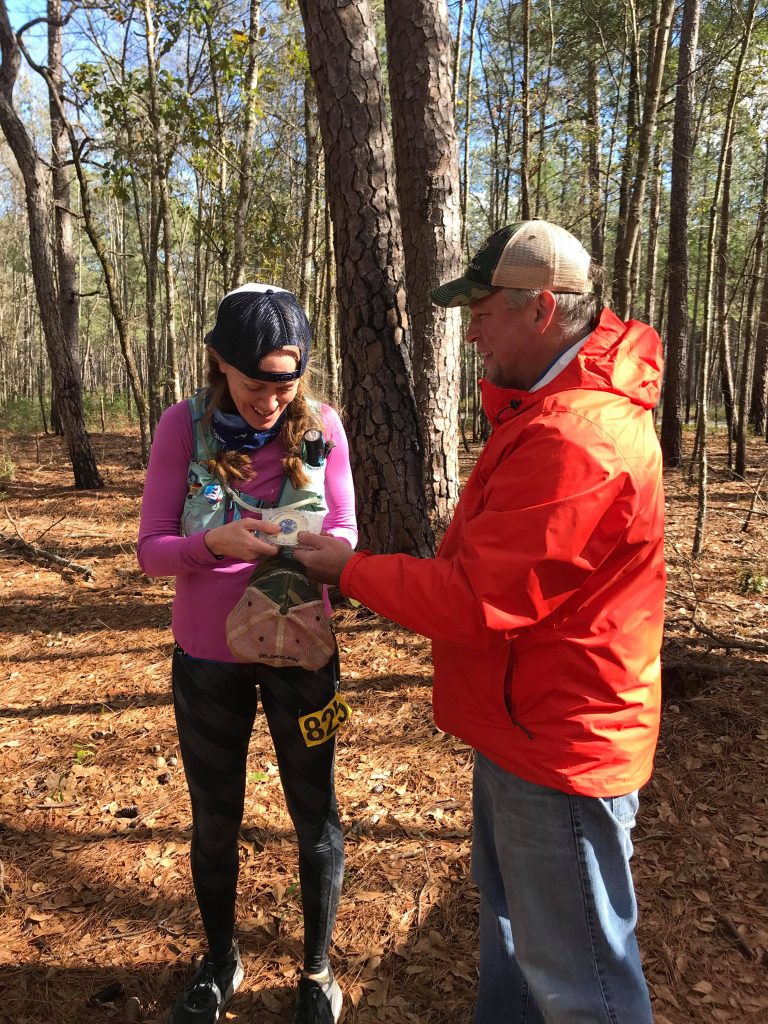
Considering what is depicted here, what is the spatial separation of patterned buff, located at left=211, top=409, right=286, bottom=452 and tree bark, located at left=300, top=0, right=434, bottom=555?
2221 millimetres

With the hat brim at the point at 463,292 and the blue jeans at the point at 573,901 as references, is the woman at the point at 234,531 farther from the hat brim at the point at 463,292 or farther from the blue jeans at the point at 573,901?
the blue jeans at the point at 573,901

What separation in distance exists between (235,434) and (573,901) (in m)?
1.42

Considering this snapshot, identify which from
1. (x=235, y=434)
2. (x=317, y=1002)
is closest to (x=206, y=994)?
(x=317, y=1002)

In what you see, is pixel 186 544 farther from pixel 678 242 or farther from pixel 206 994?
pixel 678 242

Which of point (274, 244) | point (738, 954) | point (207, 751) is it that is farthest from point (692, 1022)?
point (274, 244)

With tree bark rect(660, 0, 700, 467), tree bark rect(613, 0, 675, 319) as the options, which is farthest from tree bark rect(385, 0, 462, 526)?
tree bark rect(660, 0, 700, 467)

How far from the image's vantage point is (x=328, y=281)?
453 inches

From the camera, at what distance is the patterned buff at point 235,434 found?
1.79 meters

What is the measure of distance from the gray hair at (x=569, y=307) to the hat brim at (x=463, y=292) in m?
0.05

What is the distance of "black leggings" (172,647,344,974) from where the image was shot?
1.82 meters

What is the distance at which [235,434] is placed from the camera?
1.80 meters

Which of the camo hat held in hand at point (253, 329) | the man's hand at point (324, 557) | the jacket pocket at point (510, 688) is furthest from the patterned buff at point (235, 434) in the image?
the jacket pocket at point (510, 688)

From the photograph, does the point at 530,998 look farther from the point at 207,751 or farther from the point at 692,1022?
the point at 207,751

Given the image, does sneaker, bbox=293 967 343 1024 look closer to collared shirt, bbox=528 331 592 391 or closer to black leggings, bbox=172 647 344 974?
black leggings, bbox=172 647 344 974
